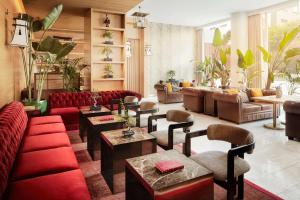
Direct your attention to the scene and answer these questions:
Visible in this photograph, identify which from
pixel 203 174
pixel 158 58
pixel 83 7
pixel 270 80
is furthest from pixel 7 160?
pixel 158 58

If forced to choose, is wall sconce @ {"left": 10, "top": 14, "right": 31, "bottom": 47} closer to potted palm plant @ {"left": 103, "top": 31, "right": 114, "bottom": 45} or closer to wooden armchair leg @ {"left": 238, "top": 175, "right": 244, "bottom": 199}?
potted palm plant @ {"left": 103, "top": 31, "right": 114, "bottom": 45}

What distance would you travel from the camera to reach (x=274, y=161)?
328cm

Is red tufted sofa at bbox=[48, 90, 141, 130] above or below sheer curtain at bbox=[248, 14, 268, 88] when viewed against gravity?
below

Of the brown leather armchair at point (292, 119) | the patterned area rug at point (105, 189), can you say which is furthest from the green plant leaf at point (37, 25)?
the brown leather armchair at point (292, 119)

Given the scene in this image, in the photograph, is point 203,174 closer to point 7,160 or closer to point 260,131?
point 7,160

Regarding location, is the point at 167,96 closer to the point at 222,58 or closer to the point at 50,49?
the point at 222,58

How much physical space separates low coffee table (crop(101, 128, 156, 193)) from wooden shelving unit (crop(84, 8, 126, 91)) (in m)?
3.79

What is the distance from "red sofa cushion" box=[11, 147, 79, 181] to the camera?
2006 millimetres

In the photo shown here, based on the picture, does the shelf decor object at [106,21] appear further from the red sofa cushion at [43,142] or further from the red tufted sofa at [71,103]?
the red sofa cushion at [43,142]

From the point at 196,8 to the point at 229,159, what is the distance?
7.86 m

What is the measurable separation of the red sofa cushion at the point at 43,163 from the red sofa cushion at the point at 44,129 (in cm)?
82

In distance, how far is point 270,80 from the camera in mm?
7090

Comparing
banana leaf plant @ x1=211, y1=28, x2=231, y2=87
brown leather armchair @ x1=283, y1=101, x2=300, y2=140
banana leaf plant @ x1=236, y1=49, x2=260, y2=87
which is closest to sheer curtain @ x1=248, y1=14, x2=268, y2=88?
banana leaf plant @ x1=236, y1=49, x2=260, y2=87

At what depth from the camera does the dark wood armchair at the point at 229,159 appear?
189cm
